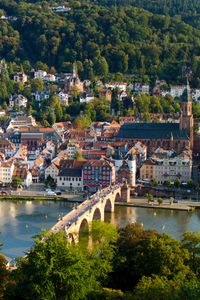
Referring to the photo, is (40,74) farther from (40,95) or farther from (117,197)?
(117,197)

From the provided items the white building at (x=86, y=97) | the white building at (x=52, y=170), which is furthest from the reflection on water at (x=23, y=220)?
the white building at (x=86, y=97)

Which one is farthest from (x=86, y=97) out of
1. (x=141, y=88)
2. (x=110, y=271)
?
(x=110, y=271)

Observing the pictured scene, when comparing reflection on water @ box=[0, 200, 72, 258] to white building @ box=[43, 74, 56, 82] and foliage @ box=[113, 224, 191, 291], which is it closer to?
foliage @ box=[113, 224, 191, 291]

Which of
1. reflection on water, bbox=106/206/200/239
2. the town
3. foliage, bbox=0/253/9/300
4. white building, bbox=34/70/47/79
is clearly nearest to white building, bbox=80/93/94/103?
the town

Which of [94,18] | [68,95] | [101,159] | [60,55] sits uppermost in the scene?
[94,18]

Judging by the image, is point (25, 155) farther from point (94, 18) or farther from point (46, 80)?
point (94, 18)

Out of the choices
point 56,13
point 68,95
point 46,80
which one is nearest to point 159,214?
point 68,95

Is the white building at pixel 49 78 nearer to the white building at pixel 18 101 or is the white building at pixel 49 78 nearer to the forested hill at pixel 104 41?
the forested hill at pixel 104 41
